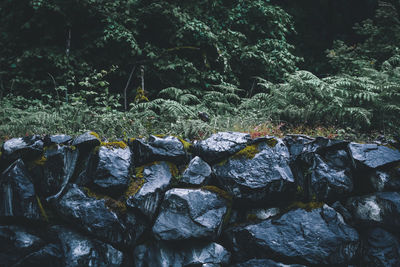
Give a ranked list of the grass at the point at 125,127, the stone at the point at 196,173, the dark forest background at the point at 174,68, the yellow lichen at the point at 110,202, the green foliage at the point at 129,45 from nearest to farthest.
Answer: the yellow lichen at the point at 110,202, the stone at the point at 196,173, the grass at the point at 125,127, the dark forest background at the point at 174,68, the green foliage at the point at 129,45

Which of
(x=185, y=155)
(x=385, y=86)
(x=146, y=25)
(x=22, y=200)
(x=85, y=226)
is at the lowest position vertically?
(x=85, y=226)

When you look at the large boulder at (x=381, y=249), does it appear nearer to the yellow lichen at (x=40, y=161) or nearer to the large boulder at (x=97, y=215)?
the large boulder at (x=97, y=215)

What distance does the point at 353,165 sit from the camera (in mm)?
2748

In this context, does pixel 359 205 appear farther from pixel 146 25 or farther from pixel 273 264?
pixel 146 25

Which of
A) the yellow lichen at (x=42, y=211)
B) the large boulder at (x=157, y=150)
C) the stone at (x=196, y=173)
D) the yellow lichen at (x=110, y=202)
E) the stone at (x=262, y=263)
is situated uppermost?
the large boulder at (x=157, y=150)

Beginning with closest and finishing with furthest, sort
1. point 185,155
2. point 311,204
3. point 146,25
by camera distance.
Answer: point 311,204 → point 185,155 → point 146,25

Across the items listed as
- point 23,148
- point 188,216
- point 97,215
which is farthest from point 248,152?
point 23,148

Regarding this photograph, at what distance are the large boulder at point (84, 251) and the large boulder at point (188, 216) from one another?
0.49 meters

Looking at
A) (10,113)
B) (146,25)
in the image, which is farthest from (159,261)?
(146,25)

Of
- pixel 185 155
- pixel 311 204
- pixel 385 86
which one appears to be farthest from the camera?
pixel 385 86

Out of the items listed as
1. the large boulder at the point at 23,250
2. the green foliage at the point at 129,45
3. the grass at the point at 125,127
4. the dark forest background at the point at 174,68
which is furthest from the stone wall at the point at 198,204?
the green foliage at the point at 129,45

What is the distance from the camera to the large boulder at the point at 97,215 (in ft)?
8.35

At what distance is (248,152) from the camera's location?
280 cm

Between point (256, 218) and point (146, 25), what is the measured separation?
18.4 feet
